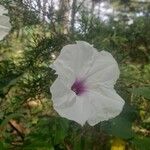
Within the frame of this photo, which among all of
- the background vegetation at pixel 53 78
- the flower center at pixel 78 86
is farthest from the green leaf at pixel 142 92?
the flower center at pixel 78 86

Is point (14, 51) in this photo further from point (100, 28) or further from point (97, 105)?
point (97, 105)

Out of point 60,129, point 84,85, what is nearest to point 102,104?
point 84,85

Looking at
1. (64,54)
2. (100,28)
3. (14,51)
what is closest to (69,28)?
(100,28)

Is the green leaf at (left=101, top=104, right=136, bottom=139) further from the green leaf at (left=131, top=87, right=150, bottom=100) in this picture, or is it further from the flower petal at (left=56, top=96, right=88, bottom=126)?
the flower petal at (left=56, top=96, right=88, bottom=126)

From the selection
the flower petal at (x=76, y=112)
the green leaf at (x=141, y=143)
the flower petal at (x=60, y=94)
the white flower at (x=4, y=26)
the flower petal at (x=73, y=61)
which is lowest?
the green leaf at (x=141, y=143)

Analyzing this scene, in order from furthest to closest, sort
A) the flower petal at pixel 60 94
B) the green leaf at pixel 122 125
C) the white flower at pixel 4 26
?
the green leaf at pixel 122 125
the white flower at pixel 4 26
the flower petal at pixel 60 94

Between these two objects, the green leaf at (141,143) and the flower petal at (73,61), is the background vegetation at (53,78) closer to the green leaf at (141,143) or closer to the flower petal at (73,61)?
the green leaf at (141,143)

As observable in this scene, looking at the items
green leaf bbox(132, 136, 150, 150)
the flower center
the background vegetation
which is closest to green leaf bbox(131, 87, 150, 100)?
the background vegetation
